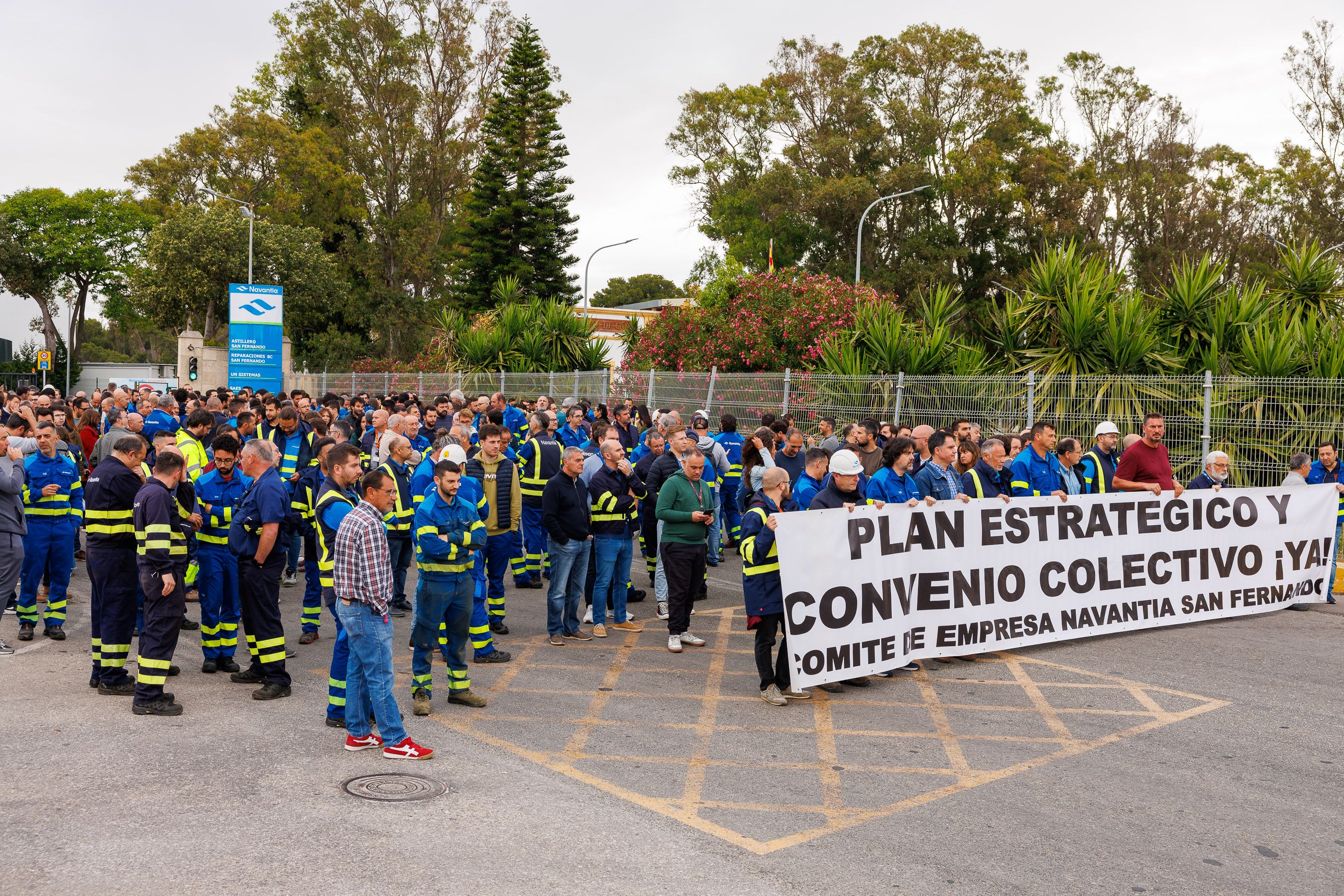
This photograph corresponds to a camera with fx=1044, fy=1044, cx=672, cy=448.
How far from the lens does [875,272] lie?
45.8 m

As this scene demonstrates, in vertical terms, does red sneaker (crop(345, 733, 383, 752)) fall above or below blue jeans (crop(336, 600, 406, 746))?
below

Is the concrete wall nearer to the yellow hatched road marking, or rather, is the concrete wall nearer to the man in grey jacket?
the man in grey jacket

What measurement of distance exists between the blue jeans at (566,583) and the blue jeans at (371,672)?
3148 mm

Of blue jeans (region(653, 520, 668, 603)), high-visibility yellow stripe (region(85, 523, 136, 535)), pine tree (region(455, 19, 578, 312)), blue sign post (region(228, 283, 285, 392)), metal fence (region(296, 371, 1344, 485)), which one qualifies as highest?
pine tree (region(455, 19, 578, 312))

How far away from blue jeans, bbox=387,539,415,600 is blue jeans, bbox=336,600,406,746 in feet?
11.7

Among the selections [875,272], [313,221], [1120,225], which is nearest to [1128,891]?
[875,272]

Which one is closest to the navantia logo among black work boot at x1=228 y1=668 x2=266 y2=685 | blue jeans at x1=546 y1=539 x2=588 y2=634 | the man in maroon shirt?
blue jeans at x1=546 y1=539 x2=588 y2=634

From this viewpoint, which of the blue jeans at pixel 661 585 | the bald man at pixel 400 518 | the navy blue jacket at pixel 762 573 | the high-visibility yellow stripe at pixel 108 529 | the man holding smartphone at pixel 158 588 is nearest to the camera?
the man holding smartphone at pixel 158 588

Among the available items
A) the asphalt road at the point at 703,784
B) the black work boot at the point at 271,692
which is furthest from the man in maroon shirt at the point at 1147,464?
the black work boot at the point at 271,692

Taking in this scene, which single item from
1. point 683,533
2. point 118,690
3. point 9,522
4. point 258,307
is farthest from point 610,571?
point 258,307

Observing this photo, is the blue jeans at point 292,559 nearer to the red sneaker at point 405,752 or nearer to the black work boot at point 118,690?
the black work boot at point 118,690

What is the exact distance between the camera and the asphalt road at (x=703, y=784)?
15.7ft

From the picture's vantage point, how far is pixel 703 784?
5973 millimetres

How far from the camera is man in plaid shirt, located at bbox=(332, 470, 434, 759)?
6258 millimetres
